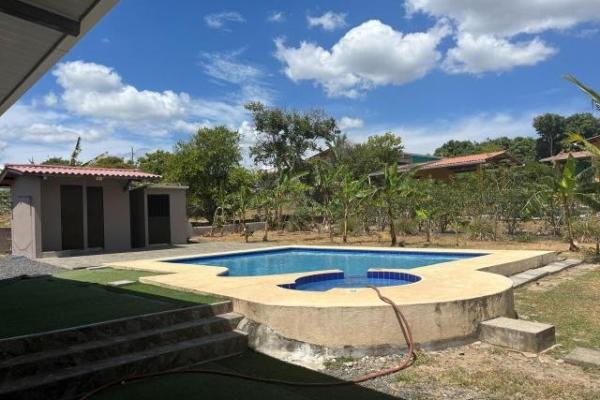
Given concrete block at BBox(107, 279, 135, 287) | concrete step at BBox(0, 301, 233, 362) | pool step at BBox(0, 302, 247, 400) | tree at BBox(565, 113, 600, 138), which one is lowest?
pool step at BBox(0, 302, 247, 400)

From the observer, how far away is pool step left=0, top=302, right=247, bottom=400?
4930 millimetres

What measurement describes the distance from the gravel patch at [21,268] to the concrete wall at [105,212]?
1801 mm

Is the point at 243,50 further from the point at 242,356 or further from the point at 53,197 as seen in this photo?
the point at 242,356

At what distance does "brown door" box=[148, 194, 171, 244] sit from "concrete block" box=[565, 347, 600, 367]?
1810 centimetres

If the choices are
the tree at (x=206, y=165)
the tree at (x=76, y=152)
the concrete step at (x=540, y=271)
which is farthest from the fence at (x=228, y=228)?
the concrete step at (x=540, y=271)

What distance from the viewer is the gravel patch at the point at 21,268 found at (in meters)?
12.3

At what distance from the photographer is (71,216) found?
59.3 feet

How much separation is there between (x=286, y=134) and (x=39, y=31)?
103 feet

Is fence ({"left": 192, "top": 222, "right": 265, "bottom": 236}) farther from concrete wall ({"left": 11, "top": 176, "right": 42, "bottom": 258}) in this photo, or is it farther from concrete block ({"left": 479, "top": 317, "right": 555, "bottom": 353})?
concrete block ({"left": 479, "top": 317, "right": 555, "bottom": 353})

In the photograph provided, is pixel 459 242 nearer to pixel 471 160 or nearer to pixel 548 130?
pixel 471 160

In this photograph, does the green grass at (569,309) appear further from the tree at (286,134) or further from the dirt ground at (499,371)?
the tree at (286,134)

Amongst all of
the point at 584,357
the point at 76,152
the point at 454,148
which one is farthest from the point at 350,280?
the point at 454,148

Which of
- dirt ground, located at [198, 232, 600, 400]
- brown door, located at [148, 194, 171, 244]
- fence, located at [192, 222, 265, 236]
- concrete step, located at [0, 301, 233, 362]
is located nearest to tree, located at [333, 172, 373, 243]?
fence, located at [192, 222, 265, 236]

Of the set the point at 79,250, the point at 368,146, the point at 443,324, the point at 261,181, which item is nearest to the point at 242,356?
the point at 443,324
